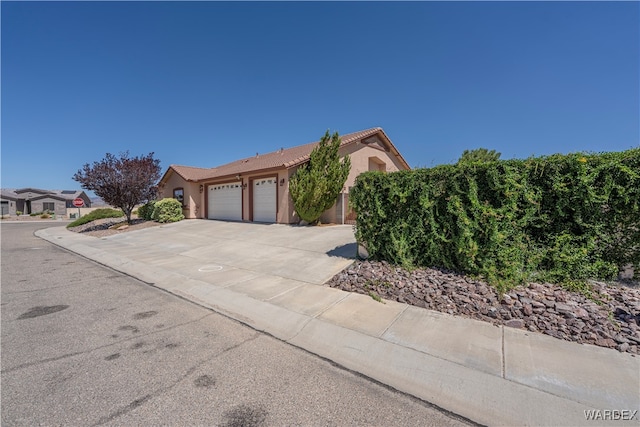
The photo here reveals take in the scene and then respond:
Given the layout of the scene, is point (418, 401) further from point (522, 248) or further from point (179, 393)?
point (522, 248)

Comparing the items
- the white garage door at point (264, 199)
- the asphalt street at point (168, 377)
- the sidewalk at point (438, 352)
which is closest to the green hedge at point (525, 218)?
the sidewalk at point (438, 352)

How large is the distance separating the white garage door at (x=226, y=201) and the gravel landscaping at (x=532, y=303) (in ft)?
44.5

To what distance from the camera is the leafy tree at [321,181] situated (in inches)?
506

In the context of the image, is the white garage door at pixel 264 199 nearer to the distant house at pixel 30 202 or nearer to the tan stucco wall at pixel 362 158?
the tan stucco wall at pixel 362 158

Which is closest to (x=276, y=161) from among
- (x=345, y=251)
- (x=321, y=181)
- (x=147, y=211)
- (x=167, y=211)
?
(x=321, y=181)

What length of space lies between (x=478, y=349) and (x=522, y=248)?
2.48m

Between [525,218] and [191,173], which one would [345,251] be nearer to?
[525,218]

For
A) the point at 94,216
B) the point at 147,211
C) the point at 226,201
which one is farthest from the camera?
the point at 94,216

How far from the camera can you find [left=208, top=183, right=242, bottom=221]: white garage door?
17.8 metres

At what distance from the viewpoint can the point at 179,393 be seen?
262cm

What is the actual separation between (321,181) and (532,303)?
31.6ft

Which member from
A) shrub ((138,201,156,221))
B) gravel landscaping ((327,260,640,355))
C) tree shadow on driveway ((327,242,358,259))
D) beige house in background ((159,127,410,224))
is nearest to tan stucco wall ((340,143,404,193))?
beige house in background ((159,127,410,224))

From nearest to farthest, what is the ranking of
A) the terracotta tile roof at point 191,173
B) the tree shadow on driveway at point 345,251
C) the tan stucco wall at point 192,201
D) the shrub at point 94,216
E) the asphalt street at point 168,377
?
the asphalt street at point 168,377 < the tree shadow on driveway at point 345,251 < the terracotta tile roof at point 191,173 < the tan stucco wall at point 192,201 < the shrub at point 94,216

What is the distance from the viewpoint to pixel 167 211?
18.7 metres
